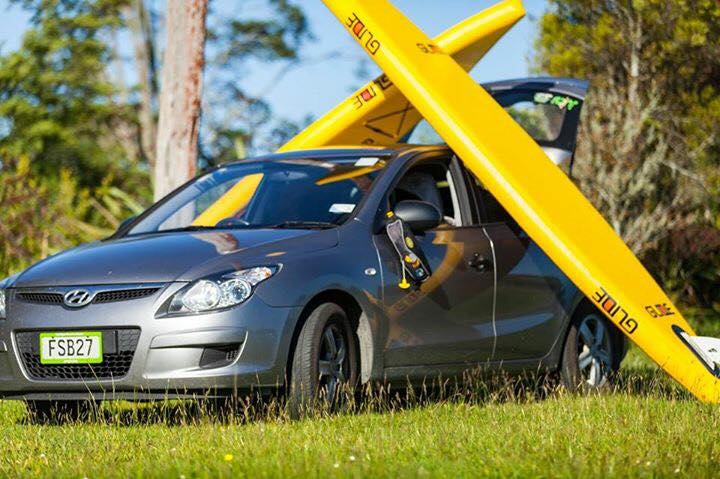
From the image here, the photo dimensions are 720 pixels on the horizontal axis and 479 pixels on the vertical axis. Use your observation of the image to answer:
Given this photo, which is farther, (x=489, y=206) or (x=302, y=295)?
(x=489, y=206)

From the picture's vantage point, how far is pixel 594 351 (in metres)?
9.08

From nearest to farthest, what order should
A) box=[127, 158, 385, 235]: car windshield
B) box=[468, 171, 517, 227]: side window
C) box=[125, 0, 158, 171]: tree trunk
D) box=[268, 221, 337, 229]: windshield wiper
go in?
box=[268, 221, 337, 229]: windshield wiper, box=[127, 158, 385, 235]: car windshield, box=[468, 171, 517, 227]: side window, box=[125, 0, 158, 171]: tree trunk

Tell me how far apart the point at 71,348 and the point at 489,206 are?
315 cm

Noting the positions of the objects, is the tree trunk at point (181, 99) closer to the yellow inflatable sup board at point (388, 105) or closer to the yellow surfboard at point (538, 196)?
the yellow inflatable sup board at point (388, 105)

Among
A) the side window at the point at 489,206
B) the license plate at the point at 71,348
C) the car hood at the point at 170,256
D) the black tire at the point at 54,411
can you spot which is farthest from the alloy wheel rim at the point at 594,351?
the license plate at the point at 71,348

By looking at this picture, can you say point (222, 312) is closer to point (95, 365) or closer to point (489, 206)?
point (95, 365)

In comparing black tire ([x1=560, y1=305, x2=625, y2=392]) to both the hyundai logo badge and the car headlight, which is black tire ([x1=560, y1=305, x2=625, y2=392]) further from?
the hyundai logo badge

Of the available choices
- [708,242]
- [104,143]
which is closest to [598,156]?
[708,242]

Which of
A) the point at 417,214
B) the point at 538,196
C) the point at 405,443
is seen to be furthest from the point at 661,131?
the point at 405,443

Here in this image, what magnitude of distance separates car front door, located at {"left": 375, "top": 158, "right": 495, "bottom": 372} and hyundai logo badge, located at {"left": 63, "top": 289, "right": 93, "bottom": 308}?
67.1 inches

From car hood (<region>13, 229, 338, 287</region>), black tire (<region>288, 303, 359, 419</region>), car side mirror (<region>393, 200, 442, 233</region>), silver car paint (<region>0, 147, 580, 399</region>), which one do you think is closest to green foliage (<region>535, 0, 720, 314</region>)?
car side mirror (<region>393, 200, 442, 233</region>)

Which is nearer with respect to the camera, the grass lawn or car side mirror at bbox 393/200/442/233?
the grass lawn

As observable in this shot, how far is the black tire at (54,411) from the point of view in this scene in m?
7.53

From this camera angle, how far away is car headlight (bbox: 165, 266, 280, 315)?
6.61 meters
